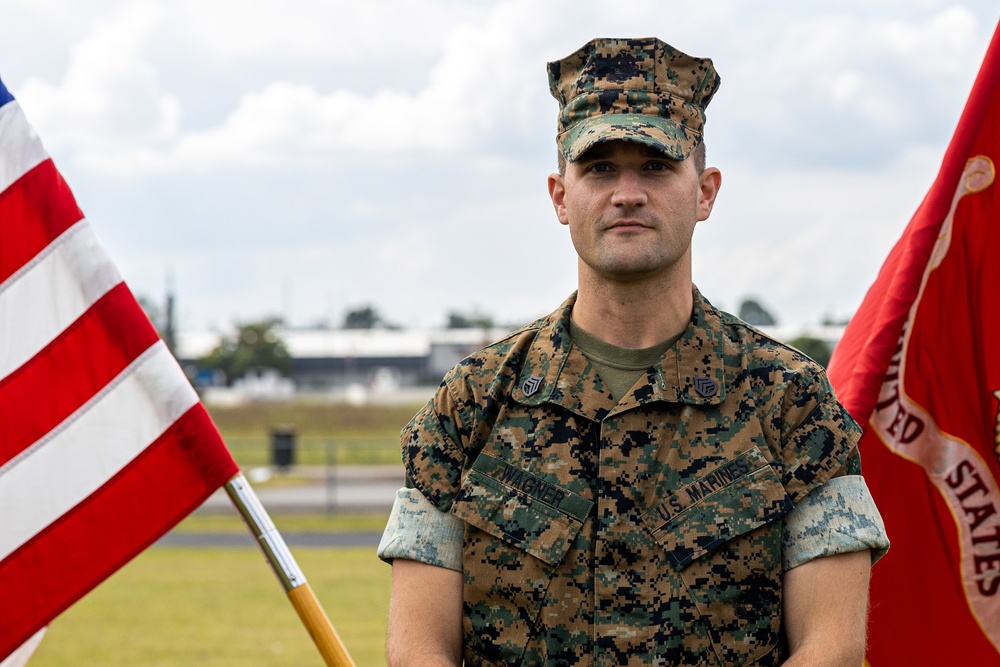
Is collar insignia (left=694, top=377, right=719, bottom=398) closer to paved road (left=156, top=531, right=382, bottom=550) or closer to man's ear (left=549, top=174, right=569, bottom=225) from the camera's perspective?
man's ear (left=549, top=174, right=569, bottom=225)

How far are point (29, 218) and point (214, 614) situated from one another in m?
7.77

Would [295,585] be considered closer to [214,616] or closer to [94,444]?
[94,444]

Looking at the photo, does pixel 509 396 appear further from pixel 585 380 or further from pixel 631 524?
pixel 631 524

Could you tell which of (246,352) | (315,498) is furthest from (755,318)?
(246,352)

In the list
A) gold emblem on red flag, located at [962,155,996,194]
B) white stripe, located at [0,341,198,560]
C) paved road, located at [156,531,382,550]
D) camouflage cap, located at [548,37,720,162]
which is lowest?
paved road, located at [156,531,382,550]

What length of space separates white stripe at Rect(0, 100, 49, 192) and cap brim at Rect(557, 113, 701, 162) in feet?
5.13

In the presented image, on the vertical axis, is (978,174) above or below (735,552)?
above

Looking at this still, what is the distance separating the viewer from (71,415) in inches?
131

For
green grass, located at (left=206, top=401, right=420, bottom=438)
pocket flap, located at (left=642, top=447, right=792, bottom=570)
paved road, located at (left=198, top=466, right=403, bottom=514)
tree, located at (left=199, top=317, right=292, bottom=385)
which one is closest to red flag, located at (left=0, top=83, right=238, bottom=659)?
pocket flap, located at (left=642, top=447, right=792, bottom=570)

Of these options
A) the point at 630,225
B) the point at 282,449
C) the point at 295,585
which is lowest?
the point at 295,585

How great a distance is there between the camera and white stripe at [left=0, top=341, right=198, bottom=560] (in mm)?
3268

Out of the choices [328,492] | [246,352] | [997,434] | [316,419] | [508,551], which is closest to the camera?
[508,551]

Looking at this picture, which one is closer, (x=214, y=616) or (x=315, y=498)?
(x=214, y=616)

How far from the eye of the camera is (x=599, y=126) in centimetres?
247
